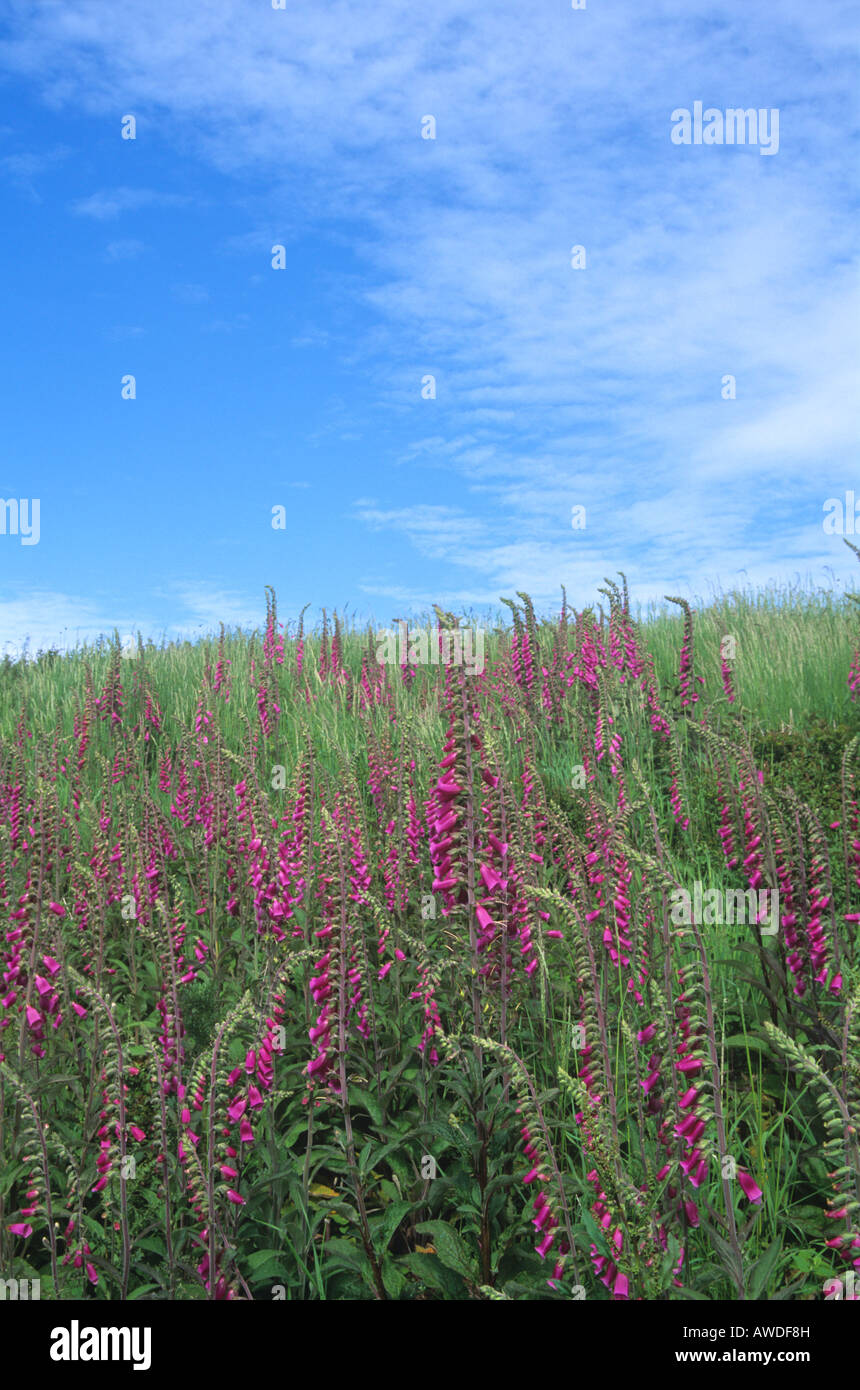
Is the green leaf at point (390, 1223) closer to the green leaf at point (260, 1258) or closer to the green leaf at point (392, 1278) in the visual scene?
the green leaf at point (392, 1278)

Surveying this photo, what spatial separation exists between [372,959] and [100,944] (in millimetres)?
1733

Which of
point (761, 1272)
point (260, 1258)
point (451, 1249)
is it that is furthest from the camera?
point (260, 1258)

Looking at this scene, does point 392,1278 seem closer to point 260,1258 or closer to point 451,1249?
point 451,1249

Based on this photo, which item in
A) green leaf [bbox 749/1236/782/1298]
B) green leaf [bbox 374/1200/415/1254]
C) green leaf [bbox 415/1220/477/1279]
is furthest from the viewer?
green leaf [bbox 374/1200/415/1254]

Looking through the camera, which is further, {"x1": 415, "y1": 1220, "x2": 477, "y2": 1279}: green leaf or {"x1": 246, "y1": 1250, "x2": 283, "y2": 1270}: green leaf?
{"x1": 246, "y1": 1250, "x2": 283, "y2": 1270}: green leaf

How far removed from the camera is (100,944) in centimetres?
379

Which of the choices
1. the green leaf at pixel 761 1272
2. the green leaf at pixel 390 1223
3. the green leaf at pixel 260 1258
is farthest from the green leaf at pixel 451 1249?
the green leaf at pixel 761 1272

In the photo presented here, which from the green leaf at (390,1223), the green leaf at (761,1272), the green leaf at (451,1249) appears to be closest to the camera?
the green leaf at (761,1272)

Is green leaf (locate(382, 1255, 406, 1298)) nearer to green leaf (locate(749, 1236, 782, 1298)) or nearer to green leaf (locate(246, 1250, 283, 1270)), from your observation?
green leaf (locate(246, 1250, 283, 1270))

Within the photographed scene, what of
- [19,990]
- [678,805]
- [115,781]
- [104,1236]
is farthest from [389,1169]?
[115,781]

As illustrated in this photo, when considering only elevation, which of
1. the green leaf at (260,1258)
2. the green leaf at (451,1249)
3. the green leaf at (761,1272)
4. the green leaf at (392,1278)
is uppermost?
the green leaf at (761,1272)

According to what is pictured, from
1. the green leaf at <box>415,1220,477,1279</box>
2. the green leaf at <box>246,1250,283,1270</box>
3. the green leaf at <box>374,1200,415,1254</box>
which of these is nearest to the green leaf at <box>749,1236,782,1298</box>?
the green leaf at <box>415,1220,477,1279</box>

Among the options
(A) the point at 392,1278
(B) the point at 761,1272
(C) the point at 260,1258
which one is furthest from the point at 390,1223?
(B) the point at 761,1272
